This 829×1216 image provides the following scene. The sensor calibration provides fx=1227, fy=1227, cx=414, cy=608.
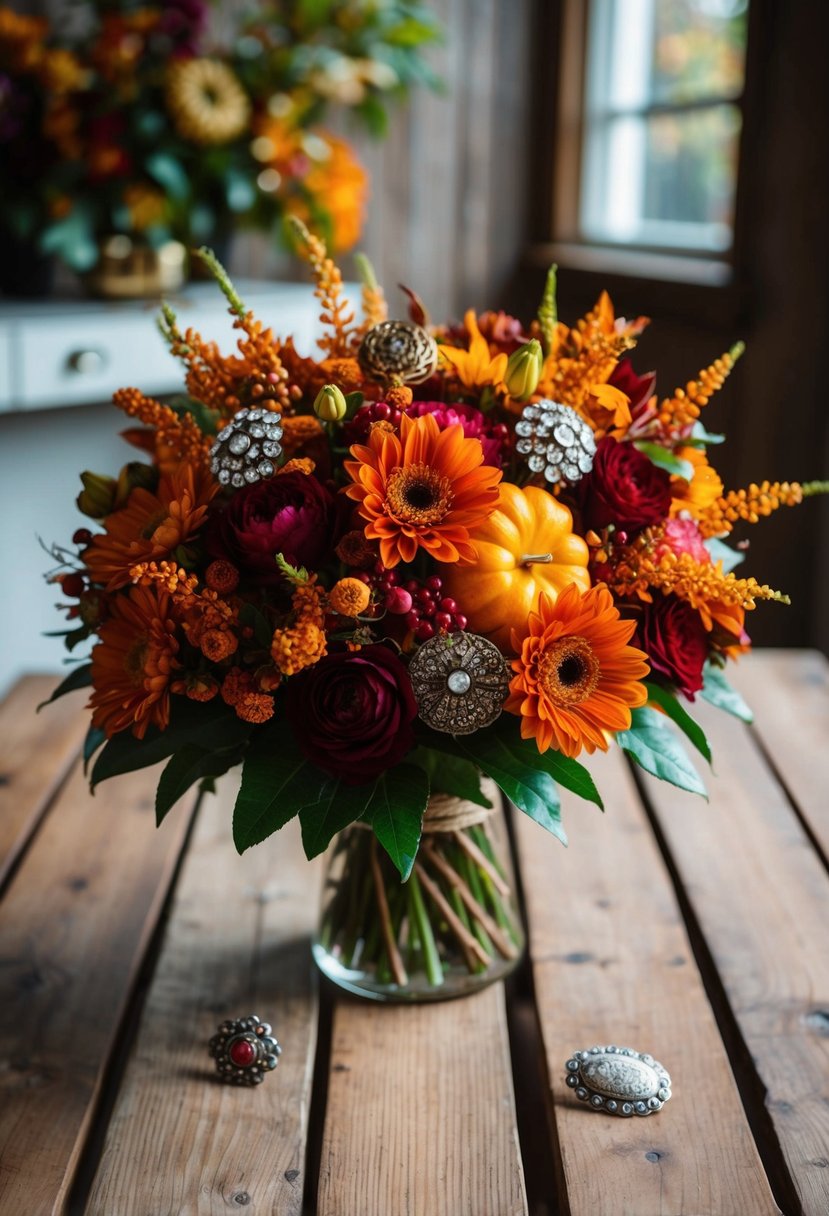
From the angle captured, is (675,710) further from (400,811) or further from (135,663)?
(135,663)

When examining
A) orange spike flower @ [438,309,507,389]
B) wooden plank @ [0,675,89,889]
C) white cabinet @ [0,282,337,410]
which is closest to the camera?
orange spike flower @ [438,309,507,389]

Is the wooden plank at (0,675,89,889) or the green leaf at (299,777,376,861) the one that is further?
the wooden plank at (0,675,89,889)

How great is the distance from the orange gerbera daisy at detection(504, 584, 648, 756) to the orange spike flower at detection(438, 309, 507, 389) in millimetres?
172

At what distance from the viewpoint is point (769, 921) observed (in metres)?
0.98

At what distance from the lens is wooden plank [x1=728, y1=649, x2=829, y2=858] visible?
3.87 feet

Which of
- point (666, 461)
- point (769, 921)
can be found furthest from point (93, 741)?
point (769, 921)

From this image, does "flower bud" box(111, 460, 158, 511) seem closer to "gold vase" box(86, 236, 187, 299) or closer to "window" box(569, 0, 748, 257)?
"gold vase" box(86, 236, 187, 299)

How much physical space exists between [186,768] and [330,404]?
0.79 ft

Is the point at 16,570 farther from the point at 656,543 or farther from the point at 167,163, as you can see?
the point at 656,543

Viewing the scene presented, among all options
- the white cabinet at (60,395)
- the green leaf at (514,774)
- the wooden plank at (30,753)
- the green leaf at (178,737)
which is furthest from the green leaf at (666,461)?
the white cabinet at (60,395)

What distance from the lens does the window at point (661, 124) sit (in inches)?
96.2

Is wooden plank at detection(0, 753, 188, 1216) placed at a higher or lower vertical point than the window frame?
lower

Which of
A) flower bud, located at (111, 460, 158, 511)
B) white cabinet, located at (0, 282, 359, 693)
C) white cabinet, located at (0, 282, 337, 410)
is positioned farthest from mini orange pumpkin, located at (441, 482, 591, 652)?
white cabinet, located at (0, 282, 359, 693)

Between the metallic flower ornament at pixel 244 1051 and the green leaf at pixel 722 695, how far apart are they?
374 millimetres
